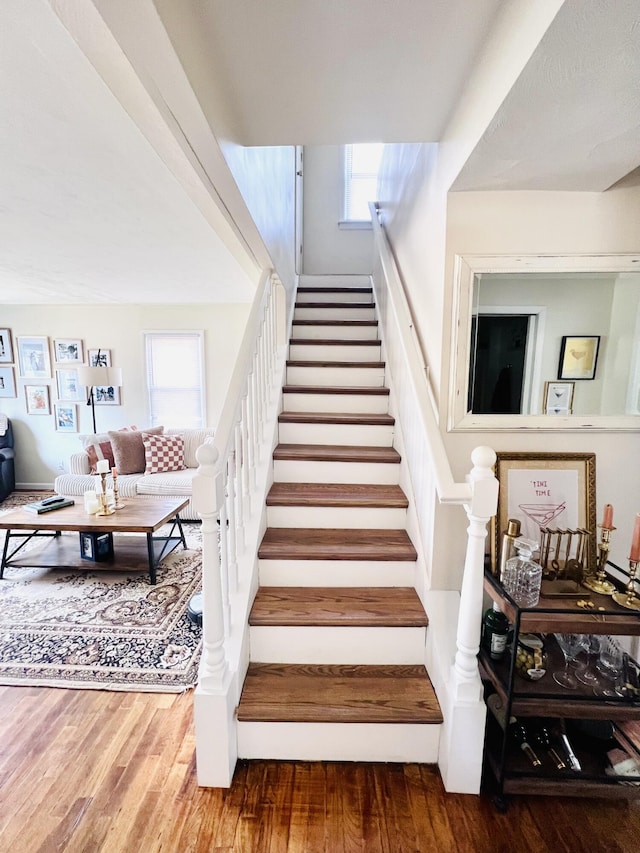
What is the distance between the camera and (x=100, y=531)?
2.94 meters

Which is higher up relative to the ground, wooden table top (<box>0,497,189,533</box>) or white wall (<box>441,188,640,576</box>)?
white wall (<box>441,188,640,576</box>)

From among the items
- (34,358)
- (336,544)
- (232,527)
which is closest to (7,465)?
(34,358)

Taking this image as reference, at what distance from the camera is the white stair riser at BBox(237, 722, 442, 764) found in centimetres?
152

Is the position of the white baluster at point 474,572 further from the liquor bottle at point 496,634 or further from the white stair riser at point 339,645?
the white stair riser at point 339,645

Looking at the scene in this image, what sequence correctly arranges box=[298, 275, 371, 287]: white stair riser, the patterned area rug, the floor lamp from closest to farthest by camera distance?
the patterned area rug
box=[298, 275, 371, 287]: white stair riser
the floor lamp

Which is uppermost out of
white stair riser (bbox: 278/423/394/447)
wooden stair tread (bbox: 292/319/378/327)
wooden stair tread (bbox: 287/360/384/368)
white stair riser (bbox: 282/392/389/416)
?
wooden stair tread (bbox: 292/319/378/327)

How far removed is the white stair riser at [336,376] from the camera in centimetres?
295

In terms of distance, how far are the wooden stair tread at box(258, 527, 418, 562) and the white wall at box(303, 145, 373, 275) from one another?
139 inches

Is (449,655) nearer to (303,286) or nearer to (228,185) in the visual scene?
(228,185)

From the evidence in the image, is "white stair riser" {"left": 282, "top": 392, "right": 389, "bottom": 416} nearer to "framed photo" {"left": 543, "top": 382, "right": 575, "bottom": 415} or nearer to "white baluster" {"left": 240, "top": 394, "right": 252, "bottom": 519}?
"white baluster" {"left": 240, "top": 394, "right": 252, "bottom": 519}

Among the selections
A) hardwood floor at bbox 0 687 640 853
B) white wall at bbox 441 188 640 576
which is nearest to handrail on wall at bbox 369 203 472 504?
white wall at bbox 441 188 640 576

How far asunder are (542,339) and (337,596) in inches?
55.6

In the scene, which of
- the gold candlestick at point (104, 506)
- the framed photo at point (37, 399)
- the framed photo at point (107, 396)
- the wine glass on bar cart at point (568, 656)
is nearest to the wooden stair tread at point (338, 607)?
the wine glass on bar cart at point (568, 656)

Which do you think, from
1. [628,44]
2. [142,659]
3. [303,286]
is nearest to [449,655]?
[142,659]
